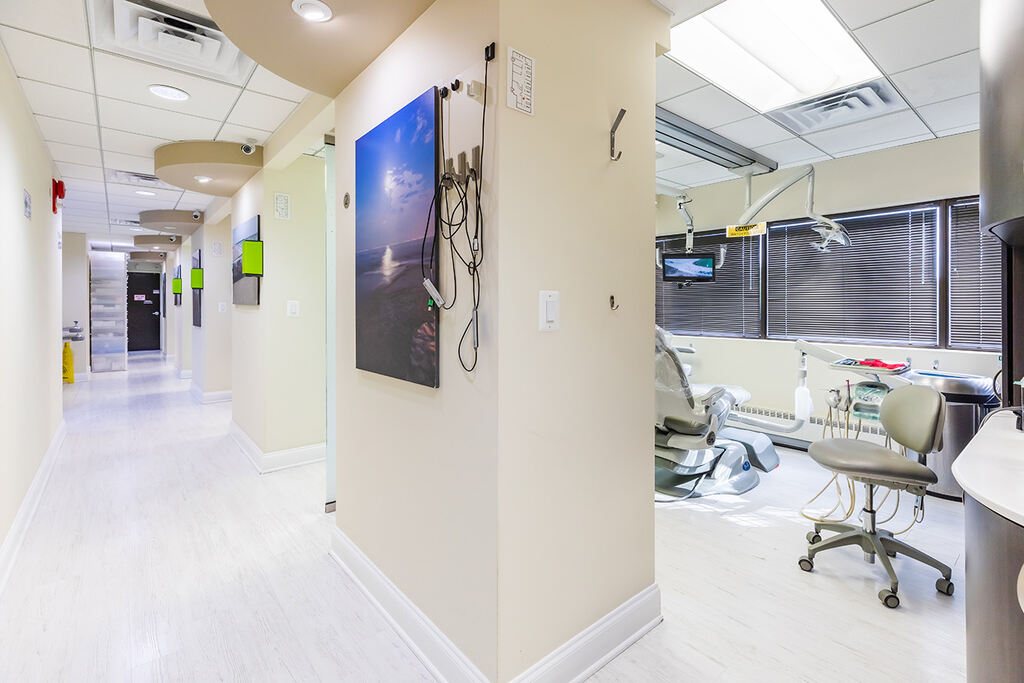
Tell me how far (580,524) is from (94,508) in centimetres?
340

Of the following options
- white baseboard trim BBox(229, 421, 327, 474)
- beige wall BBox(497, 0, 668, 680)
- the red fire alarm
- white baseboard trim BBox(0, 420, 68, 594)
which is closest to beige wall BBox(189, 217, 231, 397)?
the red fire alarm

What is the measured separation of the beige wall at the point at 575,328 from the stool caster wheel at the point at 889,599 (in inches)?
41.9

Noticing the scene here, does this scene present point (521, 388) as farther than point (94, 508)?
No

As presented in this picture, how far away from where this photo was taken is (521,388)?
1548 mm

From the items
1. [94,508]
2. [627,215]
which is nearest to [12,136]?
[94,508]

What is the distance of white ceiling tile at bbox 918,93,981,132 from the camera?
3.21 m

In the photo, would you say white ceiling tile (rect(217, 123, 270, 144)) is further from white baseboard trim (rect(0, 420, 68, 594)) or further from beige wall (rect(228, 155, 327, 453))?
white baseboard trim (rect(0, 420, 68, 594))

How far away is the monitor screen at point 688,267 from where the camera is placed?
484 centimetres

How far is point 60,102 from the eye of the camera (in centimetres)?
312

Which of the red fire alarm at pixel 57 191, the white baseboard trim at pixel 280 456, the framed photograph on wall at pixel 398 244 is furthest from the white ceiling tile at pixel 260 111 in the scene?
the white baseboard trim at pixel 280 456

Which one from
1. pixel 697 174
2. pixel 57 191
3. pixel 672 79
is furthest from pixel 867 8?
pixel 57 191

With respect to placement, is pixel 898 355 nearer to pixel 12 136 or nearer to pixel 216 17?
pixel 216 17

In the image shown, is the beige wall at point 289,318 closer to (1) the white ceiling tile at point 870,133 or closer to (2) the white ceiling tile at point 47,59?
(2) the white ceiling tile at point 47,59

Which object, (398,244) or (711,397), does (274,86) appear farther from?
(711,397)
